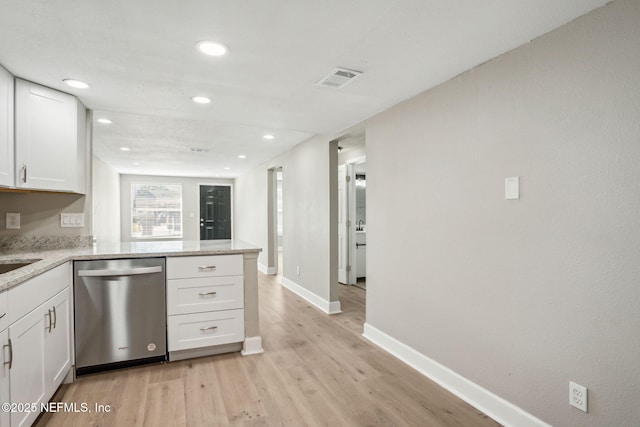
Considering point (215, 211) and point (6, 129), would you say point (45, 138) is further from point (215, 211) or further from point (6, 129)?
point (215, 211)

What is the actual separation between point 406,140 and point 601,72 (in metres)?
1.38

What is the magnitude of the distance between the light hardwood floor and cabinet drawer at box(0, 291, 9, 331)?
83 cm

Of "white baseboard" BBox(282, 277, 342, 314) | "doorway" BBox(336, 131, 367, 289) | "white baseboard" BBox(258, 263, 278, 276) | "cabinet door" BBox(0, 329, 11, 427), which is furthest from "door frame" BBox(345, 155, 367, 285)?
"cabinet door" BBox(0, 329, 11, 427)

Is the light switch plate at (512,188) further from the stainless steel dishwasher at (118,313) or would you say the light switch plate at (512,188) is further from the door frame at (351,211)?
the door frame at (351,211)

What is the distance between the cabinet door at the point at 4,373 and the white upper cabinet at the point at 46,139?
144 cm

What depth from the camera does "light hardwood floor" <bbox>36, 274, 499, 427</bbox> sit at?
194cm

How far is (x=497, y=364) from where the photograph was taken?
77.6 inches

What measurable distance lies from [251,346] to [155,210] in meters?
7.33

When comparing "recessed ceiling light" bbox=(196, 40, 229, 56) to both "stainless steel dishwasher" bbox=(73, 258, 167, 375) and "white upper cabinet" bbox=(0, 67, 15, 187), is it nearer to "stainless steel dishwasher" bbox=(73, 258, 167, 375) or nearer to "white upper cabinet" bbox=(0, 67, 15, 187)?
"white upper cabinet" bbox=(0, 67, 15, 187)

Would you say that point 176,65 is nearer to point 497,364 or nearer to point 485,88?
point 485,88

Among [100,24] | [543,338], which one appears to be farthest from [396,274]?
[100,24]

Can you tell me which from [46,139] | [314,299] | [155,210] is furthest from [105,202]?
[314,299]

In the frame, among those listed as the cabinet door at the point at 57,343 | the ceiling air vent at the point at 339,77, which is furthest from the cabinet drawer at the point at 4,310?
the ceiling air vent at the point at 339,77

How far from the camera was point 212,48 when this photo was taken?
6.26 ft
